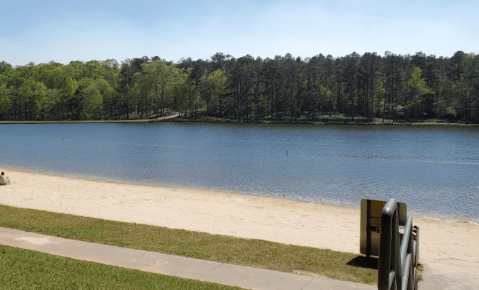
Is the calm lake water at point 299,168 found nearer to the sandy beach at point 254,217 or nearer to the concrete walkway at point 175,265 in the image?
the sandy beach at point 254,217

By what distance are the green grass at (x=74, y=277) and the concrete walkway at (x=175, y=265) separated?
47 centimetres

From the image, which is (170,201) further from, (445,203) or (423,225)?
(445,203)

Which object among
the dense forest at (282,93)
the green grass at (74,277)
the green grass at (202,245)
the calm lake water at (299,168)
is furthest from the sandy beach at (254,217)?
the dense forest at (282,93)

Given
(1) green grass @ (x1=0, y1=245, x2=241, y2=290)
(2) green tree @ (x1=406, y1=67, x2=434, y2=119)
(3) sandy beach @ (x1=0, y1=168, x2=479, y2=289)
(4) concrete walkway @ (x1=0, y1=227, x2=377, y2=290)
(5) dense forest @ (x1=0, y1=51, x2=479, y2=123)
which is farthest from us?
(5) dense forest @ (x1=0, y1=51, x2=479, y2=123)

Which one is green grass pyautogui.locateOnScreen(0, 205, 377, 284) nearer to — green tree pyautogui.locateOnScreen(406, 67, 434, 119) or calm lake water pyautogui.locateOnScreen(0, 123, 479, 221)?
calm lake water pyautogui.locateOnScreen(0, 123, 479, 221)

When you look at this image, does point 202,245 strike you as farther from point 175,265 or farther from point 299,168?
point 299,168

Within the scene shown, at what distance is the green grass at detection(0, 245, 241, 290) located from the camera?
288 inches

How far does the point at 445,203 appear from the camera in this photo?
23.5 metres

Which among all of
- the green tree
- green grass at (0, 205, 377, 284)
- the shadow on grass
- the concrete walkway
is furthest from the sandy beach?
the green tree

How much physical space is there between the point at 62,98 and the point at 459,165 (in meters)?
133

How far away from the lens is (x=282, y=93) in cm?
13250

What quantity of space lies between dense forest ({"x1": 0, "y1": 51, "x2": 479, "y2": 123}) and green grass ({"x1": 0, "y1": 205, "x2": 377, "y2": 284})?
115221 millimetres

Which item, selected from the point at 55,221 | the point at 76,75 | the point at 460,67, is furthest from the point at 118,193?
the point at 76,75

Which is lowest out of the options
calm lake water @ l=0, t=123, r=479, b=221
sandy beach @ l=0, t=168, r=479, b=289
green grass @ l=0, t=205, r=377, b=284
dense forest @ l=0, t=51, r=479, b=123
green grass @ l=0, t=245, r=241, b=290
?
calm lake water @ l=0, t=123, r=479, b=221
